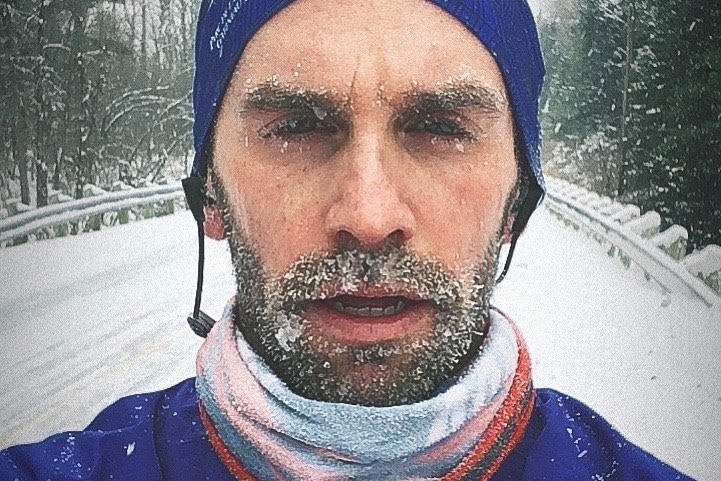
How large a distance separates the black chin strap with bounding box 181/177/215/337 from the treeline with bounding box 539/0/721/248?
46 centimetres

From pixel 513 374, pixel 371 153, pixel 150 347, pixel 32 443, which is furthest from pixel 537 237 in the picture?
pixel 32 443


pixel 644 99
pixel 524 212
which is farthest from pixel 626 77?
pixel 524 212

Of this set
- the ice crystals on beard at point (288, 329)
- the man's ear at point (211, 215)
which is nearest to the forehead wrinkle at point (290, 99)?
the man's ear at point (211, 215)

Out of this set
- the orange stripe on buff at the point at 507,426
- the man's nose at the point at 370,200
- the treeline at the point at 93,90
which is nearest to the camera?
the man's nose at the point at 370,200

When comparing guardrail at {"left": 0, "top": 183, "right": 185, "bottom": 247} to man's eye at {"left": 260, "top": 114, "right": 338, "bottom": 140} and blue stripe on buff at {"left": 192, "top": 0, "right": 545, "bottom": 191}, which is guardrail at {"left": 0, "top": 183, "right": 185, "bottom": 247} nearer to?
blue stripe on buff at {"left": 192, "top": 0, "right": 545, "bottom": 191}

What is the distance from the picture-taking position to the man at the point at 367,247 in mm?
905

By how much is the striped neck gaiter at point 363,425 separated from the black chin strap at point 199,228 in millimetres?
68

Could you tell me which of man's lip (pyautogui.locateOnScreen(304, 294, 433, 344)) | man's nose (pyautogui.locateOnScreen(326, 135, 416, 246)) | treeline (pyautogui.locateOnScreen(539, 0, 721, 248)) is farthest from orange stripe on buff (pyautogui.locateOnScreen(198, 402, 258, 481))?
treeline (pyautogui.locateOnScreen(539, 0, 721, 248))

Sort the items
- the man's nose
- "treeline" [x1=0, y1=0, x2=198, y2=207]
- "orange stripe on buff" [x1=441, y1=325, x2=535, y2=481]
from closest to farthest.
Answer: the man's nose < "orange stripe on buff" [x1=441, y1=325, x2=535, y2=481] < "treeline" [x1=0, y1=0, x2=198, y2=207]

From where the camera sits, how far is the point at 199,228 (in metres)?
1.08

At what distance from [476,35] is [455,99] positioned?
0.08m

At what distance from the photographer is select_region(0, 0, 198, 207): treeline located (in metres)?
1.09

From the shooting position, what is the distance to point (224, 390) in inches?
39.1

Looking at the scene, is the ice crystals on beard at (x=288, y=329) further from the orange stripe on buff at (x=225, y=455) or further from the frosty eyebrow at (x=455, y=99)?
the frosty eyebrow at (x=455, y=99)
